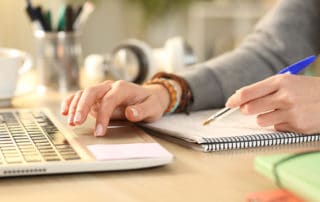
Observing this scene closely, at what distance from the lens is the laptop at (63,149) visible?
2.51ft

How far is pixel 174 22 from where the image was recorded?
3.92m

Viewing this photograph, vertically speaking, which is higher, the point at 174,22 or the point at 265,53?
the point at 265,53

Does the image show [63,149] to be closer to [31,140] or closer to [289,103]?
[31,140]

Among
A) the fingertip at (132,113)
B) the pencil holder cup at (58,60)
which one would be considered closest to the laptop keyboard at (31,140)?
the fingertip at (132,113)

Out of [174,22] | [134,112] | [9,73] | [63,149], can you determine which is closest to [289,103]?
[134,112]

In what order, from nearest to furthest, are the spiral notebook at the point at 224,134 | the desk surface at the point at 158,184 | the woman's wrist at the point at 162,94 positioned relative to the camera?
the desk surface at the point at 158,184 < the spiral notebook at the point at 224,134 < the woman's wrist at the point at 162,94

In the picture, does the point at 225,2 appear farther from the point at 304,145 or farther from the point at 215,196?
the point at 215,196

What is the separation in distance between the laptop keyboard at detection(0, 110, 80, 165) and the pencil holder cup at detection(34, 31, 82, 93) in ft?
1.32

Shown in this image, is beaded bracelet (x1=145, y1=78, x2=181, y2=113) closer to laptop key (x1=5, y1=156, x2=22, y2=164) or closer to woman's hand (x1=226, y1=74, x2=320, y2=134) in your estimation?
woman's hand (x1=226, y1=74, x2=320, y2=134)

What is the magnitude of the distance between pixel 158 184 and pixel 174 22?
3226 millimetres

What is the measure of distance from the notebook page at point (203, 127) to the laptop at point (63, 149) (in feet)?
0.17

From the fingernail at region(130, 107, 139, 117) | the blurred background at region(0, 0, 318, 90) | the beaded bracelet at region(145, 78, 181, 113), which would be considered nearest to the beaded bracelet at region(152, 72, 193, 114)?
the beaded bracelet at region(145, 78, 181, 113)

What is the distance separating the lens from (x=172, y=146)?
948 mm

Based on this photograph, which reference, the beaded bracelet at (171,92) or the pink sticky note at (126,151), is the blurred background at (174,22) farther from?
the pink sticky note at (126,151)
